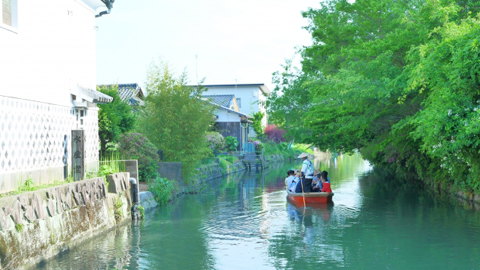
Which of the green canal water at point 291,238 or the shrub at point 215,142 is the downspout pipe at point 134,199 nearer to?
the green canal water at point 291,238

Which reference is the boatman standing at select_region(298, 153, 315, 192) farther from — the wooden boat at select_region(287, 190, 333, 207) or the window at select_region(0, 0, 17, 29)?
the window at select_region(0, 0, 17, 29)

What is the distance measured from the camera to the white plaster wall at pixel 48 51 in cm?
1140

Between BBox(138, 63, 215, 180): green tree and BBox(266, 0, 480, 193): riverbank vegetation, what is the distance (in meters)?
5.11

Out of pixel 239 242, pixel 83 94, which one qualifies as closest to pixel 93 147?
pixel 83 94

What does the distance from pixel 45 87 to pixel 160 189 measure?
7583 millimetres

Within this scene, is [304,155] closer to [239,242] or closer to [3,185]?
[239,242]

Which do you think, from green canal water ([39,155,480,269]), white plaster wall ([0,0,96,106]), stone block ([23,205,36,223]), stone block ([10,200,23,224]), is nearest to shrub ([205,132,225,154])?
green canal water ([39,155,480,269])

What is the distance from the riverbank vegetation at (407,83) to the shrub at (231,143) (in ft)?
39.7

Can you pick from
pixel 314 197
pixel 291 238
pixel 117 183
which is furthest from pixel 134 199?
pixel 314 197

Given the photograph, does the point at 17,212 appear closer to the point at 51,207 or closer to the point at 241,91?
the point at 51,207

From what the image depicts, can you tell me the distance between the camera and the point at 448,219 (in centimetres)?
1614

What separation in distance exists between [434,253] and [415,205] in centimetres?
848

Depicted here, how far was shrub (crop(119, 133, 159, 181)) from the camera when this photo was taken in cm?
2100

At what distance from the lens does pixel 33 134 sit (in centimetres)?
1223
